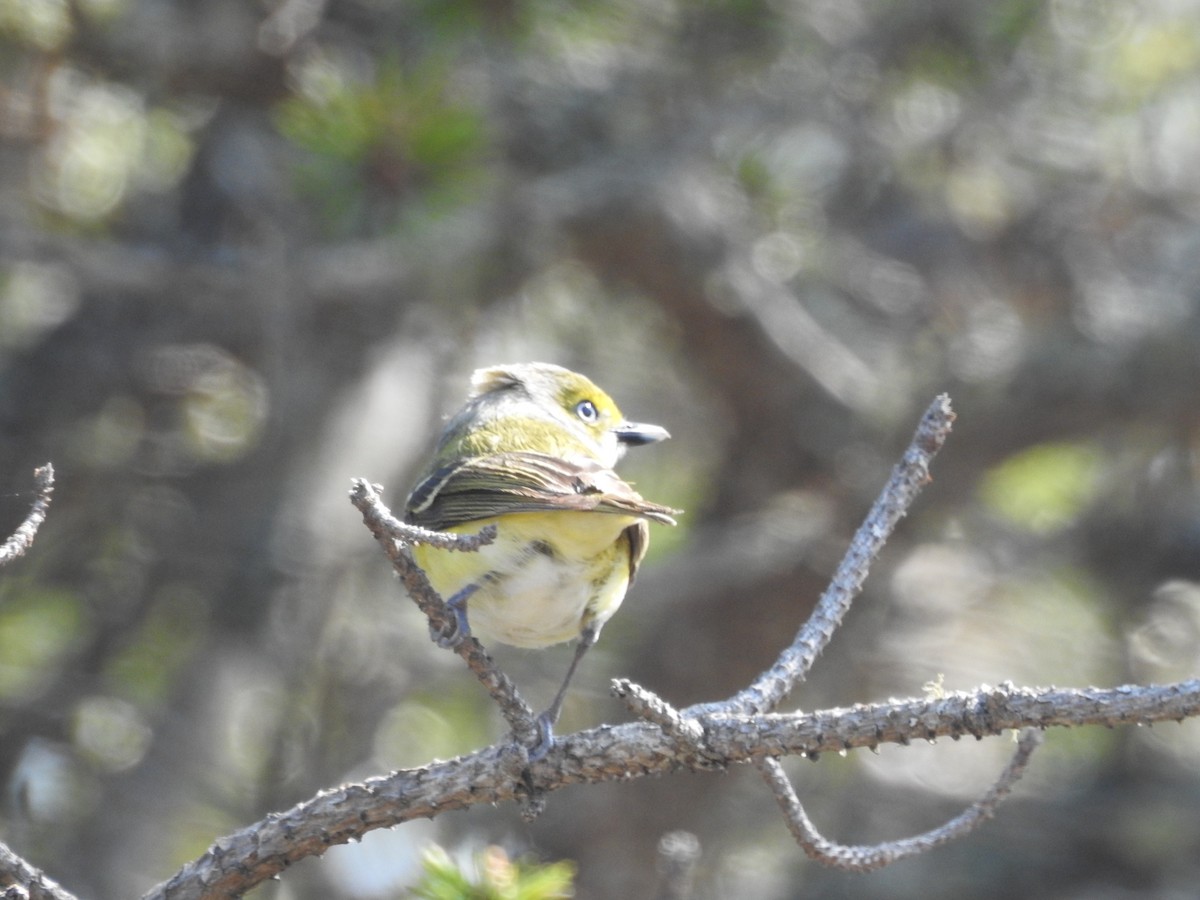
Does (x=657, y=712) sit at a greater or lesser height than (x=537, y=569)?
lesser

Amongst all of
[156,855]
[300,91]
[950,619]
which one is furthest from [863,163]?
[156,855]

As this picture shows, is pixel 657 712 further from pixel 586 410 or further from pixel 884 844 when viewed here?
pixel 586 410

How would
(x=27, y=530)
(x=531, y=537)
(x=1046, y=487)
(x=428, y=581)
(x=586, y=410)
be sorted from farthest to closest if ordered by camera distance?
(x=1046, y=487) → (x=586, y=410) → (x=531, y=537) → (x=428, y=581) → (x=27, y=530)

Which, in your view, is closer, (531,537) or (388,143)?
(531,537)

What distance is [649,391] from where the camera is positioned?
5574 millimetres

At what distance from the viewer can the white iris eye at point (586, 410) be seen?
3.54 m

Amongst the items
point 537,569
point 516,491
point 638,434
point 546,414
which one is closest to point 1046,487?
point 638,434

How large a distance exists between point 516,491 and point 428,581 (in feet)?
2.10

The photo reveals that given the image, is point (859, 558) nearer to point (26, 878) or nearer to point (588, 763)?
point (588, 763)

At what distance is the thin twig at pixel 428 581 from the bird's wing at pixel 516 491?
415 mm

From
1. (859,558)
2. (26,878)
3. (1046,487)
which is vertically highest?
(1046,487)

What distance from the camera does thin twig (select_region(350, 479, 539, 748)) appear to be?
A: 1733 millimetres

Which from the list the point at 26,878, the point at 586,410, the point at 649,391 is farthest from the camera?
the point at 649,391

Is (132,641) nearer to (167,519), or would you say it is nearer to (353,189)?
(167,519)
